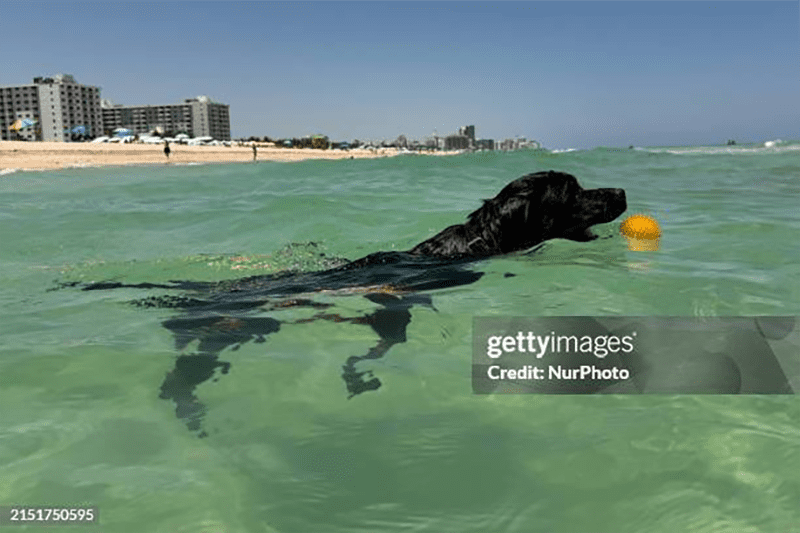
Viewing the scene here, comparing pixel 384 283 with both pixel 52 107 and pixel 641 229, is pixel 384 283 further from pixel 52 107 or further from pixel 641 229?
pixel 52 107

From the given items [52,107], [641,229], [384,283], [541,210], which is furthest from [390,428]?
[52,107]

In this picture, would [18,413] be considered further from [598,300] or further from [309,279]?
[598,300]

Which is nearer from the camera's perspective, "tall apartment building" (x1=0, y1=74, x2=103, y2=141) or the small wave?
the small wave

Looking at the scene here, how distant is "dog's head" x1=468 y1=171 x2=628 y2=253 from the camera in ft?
23.5

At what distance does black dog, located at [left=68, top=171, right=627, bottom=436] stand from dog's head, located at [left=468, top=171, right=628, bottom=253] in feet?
0.04

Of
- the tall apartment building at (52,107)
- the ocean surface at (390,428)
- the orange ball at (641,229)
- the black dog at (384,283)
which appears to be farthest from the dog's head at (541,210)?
the tall apartment building at (52,107)

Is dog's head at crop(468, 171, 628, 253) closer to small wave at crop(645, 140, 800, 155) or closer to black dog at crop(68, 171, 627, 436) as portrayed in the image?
black dog at crop(68, 171, 627, 436)

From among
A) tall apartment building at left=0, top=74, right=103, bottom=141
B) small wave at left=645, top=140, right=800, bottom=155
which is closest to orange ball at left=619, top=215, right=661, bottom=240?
small wave at left=645, top=140, right=800, bottom=155

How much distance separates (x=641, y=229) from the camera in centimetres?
855

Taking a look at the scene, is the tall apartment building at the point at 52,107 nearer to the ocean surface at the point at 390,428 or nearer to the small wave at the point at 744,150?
the small wave at the point at 744,150

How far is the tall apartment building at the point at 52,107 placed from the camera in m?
156

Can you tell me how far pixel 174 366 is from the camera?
4188 millimetres

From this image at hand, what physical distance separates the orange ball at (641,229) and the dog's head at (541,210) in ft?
4.07

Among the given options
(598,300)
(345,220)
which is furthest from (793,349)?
(345,220)
